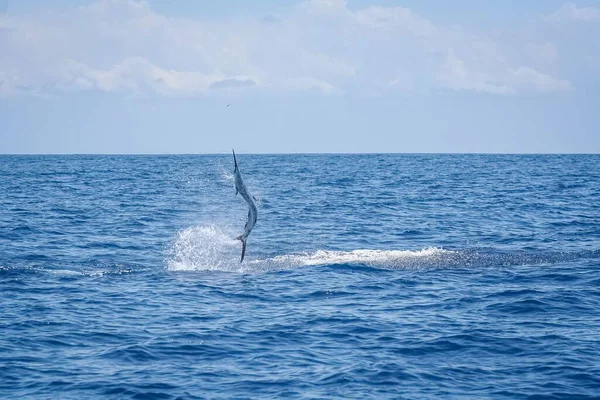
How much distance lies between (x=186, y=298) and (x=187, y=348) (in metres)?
5.52

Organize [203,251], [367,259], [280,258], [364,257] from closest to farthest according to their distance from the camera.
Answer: [367,259] → [364,257] → [280,258] → [203,251]

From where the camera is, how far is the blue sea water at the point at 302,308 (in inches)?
661

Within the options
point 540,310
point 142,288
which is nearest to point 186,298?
point 142,288

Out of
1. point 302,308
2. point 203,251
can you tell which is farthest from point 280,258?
point 302,308

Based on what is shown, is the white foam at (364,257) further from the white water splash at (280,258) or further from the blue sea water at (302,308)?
the blue sea water at (302,308)

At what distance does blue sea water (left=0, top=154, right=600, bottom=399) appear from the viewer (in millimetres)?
16781

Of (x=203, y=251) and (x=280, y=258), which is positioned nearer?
(x=280, y=258)

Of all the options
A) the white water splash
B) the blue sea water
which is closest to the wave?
the white water splash

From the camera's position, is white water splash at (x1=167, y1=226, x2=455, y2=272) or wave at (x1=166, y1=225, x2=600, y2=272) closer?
wave at (x1=166, y1=225, x2=600, y2=272)

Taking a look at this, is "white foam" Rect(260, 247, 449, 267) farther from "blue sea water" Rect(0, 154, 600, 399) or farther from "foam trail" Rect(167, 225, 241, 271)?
"foam trail" Rect(167, 225, 241, 271)

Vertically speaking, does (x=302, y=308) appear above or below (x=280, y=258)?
below

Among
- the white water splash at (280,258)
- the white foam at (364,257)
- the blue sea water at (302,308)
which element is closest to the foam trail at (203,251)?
the white water splash at (280,258)

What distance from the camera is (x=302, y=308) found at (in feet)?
76.2

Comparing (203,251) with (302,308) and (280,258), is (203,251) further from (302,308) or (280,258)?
(302,308)
